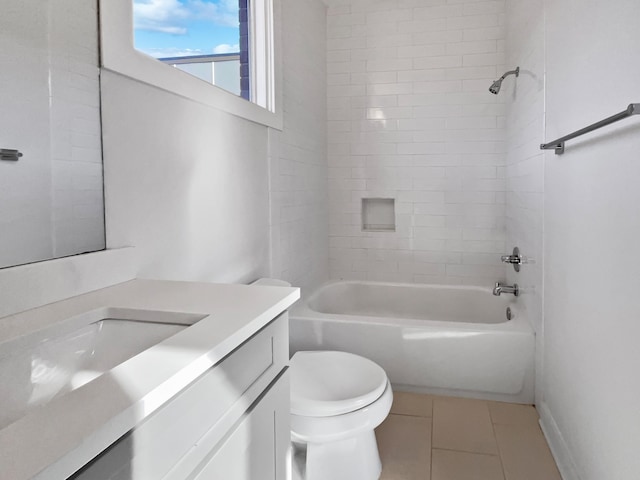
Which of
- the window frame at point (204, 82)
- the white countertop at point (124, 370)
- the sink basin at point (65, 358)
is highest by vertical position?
the window frame at point (204, 82)

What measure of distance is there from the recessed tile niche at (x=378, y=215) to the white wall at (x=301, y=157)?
Answer: 0.33 m

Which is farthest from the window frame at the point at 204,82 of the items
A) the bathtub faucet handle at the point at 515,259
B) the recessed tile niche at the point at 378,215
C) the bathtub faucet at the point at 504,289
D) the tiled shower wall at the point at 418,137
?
the bathtub faucet at the point at 504,289

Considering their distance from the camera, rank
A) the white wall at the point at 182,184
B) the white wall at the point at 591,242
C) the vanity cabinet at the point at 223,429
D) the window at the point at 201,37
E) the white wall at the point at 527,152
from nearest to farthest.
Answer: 1. the vanity cabinet at the point at 223,429
2. the white wall at the point at 591,242
3. the white wall at the point at 182,184
4. the window at the point at 201,37
5. the white wall at the point at 527,152

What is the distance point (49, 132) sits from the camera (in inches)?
45.9

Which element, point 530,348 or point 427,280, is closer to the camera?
point 530,348

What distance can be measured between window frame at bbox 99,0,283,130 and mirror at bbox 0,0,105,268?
52 millimetres

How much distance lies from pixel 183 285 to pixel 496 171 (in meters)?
2.80

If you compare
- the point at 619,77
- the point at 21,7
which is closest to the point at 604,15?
the point at 619,77

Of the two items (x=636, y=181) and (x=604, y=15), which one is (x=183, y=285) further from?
(x=604, y=15)

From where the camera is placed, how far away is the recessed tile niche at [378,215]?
3.71 metres

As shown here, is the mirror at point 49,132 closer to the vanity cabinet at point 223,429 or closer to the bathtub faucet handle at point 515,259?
the vanity cabinet at point 223,429

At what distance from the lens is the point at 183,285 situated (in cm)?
130

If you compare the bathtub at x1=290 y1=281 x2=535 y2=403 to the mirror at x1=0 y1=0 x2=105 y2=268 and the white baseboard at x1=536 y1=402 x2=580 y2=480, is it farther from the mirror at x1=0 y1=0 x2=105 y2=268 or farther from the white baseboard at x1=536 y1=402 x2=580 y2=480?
the mirror at x1=0 y1=0 x2=105 y2=268

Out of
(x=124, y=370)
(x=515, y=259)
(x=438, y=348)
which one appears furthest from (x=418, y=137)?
(x=124, y=370)
